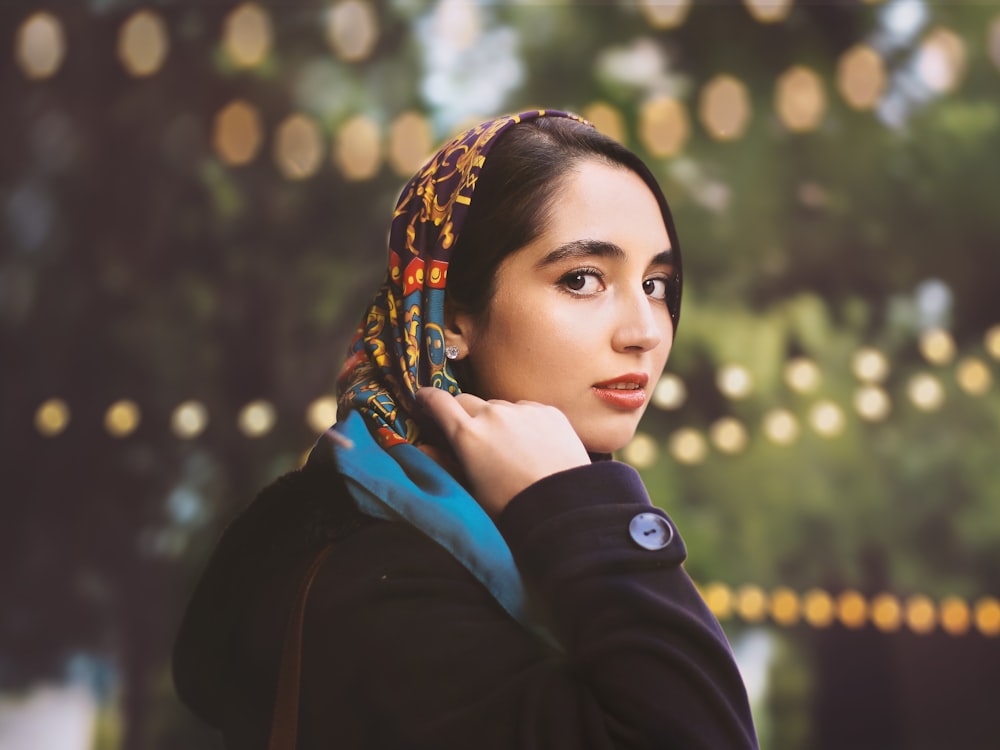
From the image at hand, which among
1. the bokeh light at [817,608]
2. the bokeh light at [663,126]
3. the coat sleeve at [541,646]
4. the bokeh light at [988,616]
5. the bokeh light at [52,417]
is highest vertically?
the coat sleeve at [541,646]

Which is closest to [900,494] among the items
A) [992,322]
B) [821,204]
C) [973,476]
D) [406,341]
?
[973,476]

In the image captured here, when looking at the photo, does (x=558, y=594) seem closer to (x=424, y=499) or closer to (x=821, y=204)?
(x=424, y=499)

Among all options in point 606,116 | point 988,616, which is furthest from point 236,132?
point 988,616

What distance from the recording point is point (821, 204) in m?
3.76

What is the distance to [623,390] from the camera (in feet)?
3.54

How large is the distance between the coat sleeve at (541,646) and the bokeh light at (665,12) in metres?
3.19

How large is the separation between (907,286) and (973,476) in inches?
25.1

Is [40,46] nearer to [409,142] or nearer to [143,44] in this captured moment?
[143,44]

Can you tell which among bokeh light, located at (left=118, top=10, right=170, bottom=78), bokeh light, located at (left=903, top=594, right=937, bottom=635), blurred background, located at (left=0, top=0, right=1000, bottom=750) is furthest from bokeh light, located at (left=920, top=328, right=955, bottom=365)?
bokeh light, located at (left=118, top=10, right=170, bottom=78)

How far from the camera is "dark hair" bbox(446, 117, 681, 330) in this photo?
1.07 m

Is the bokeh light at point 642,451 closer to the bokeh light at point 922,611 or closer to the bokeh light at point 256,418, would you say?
the bokeh light at point 922,611

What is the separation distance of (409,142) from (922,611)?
7.16 feet

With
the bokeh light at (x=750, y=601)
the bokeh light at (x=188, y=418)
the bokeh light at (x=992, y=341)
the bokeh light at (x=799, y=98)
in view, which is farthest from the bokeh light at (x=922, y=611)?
the bokeh light at (x=188, y=418)

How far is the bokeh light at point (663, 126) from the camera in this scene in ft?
12.3
